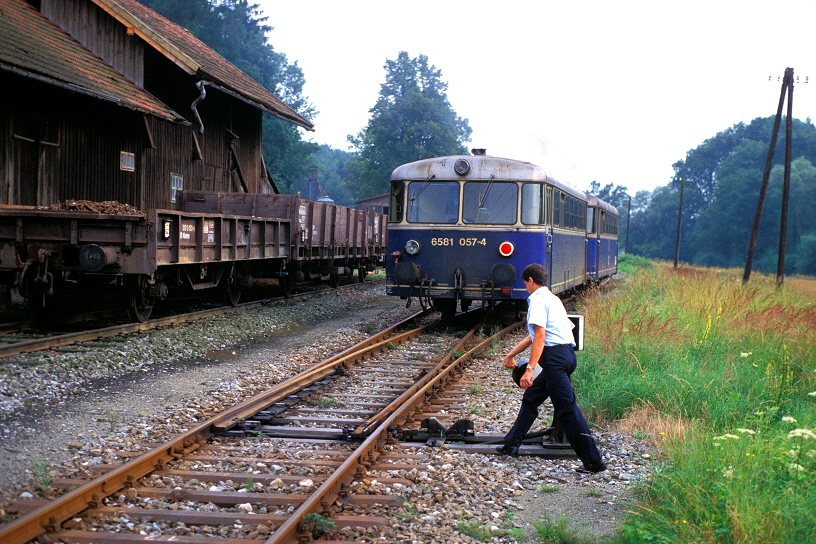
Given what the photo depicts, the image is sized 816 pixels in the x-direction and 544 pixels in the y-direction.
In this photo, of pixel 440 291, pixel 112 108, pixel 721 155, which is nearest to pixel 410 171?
pixel 440 291

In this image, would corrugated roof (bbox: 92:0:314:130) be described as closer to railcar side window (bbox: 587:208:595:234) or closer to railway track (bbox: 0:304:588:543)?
railcar side window (bbox: 587:208:595:234)

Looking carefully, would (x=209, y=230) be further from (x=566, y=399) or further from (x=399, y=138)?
(x=399, y=138)

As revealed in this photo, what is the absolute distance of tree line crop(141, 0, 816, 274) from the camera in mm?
52344

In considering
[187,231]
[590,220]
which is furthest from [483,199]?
[590,220]

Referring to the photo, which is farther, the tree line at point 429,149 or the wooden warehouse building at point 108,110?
the tree line at point 429,149

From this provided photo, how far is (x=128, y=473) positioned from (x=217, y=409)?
229 cm

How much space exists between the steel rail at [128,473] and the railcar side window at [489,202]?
517 centimetres

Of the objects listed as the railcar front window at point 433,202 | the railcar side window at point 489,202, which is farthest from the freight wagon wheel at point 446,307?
the railcar side window at point 489,202

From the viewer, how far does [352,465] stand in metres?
5.41

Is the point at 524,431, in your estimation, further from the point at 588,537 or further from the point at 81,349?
the point at 81,349

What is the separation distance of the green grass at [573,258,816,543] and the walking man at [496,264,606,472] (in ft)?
1.92

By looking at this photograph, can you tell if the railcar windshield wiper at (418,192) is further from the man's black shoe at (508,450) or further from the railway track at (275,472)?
the man's black shoe at (508,450)

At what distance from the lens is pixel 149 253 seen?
10.3 m

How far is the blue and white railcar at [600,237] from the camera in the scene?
65.2 ft
